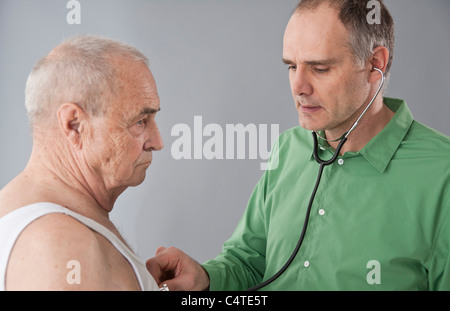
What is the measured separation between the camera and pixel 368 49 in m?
1.43

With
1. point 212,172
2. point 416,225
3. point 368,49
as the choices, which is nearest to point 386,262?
point 416,225

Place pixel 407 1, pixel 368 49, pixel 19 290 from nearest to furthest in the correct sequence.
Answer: pixel 19 290 < pixel 368 49 < pixel 407 1

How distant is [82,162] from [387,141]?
811 millimetres

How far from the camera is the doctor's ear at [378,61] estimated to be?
57.1 inches

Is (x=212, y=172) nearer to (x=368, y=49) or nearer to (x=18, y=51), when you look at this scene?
(x=18, y=51)

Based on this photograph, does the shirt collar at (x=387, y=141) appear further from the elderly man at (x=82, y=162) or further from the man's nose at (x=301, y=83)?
the elderly man at (x=82, y=162)

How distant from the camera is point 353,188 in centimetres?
143

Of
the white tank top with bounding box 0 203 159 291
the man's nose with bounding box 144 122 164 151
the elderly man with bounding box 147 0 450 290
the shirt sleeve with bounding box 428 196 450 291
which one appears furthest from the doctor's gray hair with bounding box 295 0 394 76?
the white tank top with bounding box 0 203 159 291

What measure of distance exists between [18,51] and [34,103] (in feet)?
→ 5.63

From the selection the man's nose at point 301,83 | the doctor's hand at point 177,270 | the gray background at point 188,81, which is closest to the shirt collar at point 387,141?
the man's nose at point 301,83

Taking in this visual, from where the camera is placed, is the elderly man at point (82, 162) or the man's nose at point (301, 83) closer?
the elderly man at point (82, 162)

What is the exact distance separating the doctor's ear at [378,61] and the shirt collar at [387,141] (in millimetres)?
115

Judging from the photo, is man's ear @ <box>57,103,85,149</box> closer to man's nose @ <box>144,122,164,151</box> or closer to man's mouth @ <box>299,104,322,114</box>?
man's nose @ <box>144,122,164,151</box>

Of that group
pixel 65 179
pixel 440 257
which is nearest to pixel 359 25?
pixel 440 257
